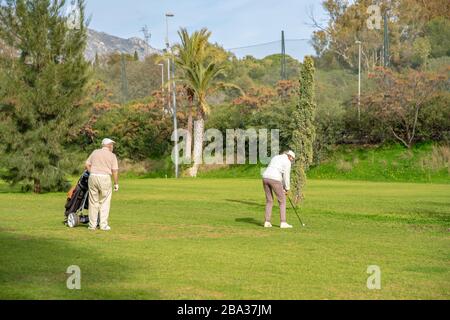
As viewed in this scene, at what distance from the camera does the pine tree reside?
25.4 metres

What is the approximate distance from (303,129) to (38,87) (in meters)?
13.6

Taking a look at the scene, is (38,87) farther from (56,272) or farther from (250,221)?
(56,272)

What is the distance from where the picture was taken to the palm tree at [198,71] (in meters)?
56.9

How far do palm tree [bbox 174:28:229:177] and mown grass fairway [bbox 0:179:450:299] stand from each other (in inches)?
1239

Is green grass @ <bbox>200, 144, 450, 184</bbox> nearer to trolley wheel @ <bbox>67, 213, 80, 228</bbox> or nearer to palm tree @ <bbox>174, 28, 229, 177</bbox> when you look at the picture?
palm tree @ <bbox>174, 28, 229, 177</bbox>

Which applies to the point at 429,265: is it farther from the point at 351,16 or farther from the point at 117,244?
the point at 351,16

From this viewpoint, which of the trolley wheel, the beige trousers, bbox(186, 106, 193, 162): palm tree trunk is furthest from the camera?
bbox(186, 106, 193, 162): palm tree trunk

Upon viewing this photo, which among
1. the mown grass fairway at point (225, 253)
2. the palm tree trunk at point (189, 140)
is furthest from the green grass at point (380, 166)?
the mown grass fairway at point (225, 253)

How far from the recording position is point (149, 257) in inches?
512

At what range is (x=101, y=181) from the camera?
17.3 meters

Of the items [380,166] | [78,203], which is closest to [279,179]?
[78,203]

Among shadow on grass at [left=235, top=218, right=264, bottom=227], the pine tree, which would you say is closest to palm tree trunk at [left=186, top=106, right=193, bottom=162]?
the pine tree
